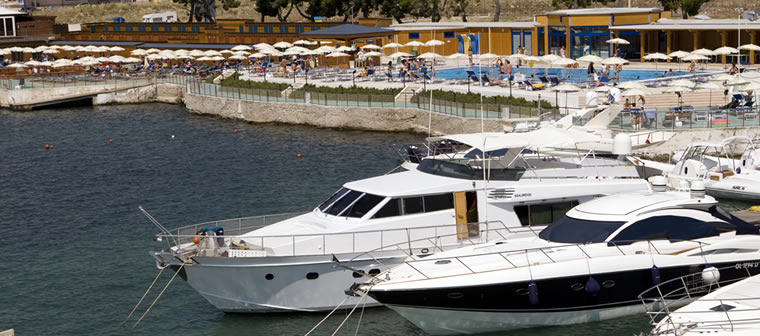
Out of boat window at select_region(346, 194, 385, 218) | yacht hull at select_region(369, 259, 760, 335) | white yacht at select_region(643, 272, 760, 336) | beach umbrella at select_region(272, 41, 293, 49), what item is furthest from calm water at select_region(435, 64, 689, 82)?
white yacht at select_region(643, 272, 760, 336)

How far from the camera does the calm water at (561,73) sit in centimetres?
6397

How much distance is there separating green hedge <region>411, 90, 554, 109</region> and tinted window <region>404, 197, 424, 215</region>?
26.5 m

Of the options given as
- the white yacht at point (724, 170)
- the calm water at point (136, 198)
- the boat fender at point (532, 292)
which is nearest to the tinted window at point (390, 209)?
the calm water at point (136, 198)

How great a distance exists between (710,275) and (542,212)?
17.3 feet

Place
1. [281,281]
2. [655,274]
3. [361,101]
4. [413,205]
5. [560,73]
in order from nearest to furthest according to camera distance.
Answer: [655,274] → [281,281] → [413,205] → [361,101] → [560,73]

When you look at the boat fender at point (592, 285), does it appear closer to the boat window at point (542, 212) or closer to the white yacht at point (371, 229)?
the white yacht at point (371, 229)

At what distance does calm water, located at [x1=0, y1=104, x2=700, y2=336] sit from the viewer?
26.8 meters

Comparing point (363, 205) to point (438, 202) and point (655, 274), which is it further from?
point (655, 274)

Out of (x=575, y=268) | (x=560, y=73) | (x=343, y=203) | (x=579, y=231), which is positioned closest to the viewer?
(x=575, y=268)

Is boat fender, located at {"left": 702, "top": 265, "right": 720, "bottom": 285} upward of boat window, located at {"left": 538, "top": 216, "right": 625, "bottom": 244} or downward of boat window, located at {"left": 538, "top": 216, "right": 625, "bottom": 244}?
downward

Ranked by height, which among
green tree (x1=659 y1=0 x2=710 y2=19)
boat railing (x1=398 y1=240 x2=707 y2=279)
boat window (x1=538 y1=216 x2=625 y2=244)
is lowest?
boat railing (x1=398 y1=240 x2=707 y2=279)

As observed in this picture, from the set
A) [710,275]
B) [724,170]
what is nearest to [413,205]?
[710,275]

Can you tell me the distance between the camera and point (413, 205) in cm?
2684

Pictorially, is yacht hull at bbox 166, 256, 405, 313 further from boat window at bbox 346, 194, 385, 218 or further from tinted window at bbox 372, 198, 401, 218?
boat window at bbox 346, 194, 385, 218
